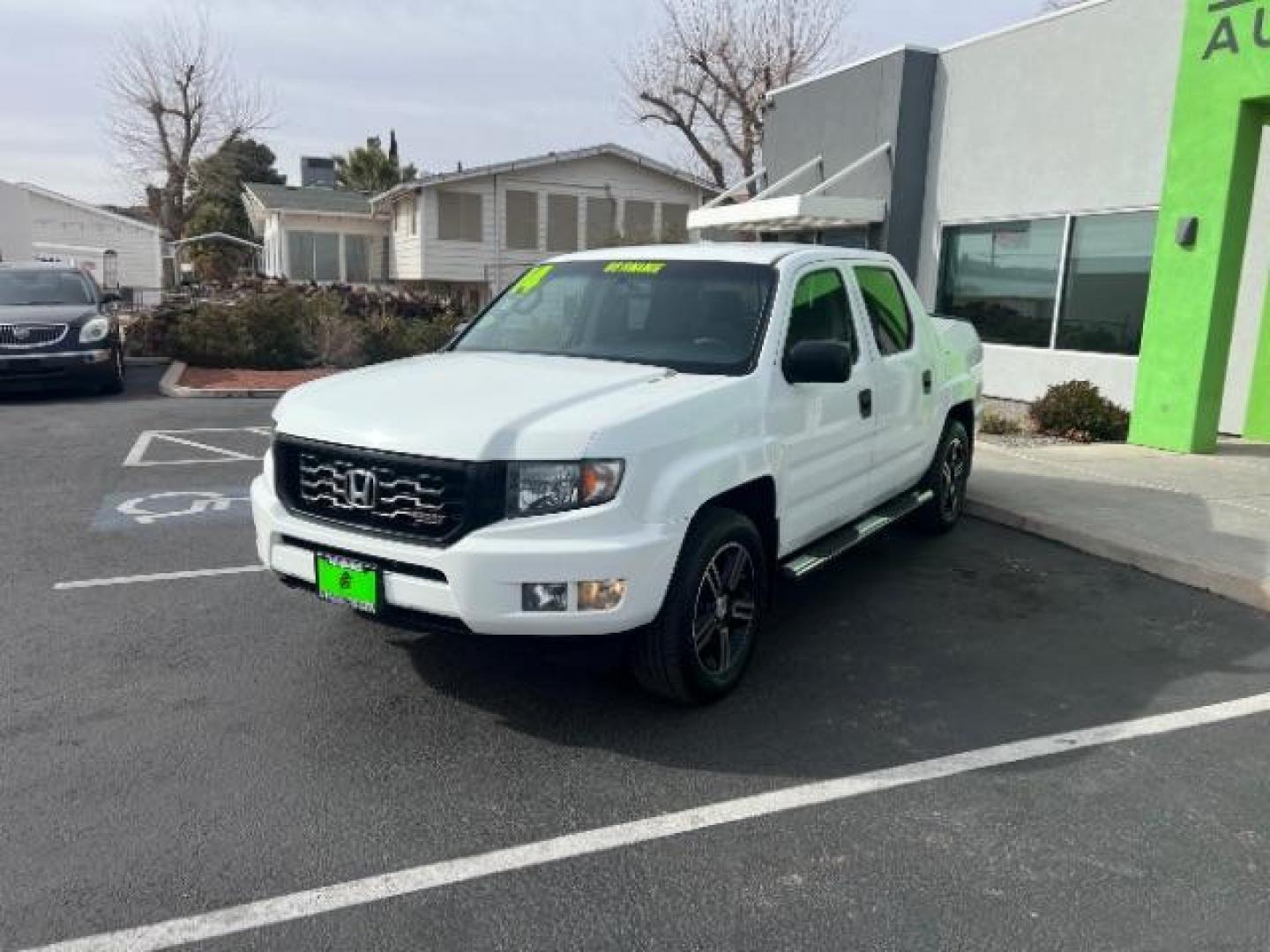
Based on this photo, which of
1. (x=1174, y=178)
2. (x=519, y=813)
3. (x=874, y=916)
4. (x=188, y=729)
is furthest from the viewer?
(x=1174, y=178)

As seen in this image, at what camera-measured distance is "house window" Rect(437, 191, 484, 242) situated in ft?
98.4

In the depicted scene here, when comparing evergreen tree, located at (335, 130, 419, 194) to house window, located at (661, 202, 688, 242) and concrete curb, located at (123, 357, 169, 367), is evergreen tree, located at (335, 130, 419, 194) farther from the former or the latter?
concrete curb, located at (123, 357, 169, 367)

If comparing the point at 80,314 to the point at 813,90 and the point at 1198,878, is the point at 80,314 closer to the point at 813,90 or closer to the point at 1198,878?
the point at 813,90

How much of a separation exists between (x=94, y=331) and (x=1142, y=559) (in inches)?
500

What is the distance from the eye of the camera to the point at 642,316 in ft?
16.1

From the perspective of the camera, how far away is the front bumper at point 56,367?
12.4m

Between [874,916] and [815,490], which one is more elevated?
[815,490]

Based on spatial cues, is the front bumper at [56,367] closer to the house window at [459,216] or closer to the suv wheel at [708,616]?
the suv wheel at [708,616]

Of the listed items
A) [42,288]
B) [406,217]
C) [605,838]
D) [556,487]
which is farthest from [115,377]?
[406,217]

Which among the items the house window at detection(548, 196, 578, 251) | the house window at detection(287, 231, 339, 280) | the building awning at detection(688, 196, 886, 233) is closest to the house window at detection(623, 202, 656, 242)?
the house window at detection(548, 196, 578, 251)

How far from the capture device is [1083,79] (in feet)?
39.1

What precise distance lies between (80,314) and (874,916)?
1337cm

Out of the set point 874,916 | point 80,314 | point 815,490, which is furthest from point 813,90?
point 874,916

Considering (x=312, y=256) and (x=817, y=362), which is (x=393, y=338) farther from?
(x=312, y=256)
